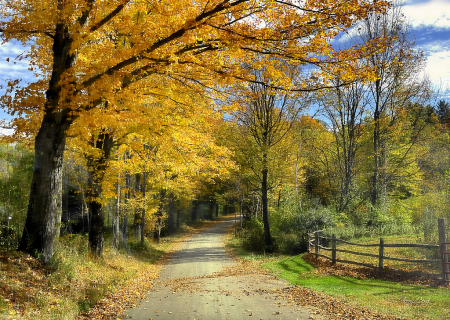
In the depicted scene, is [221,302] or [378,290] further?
[378,290]

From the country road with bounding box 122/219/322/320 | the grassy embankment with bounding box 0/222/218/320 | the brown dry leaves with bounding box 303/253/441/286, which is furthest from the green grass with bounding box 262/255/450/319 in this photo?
the grassy embankment with bounding box 0/222/218/320

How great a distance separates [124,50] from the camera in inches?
289

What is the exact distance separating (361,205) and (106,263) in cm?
1766

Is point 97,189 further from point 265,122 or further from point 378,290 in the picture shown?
point 265,122

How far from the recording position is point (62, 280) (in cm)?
752

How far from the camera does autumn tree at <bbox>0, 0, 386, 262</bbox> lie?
6641mm

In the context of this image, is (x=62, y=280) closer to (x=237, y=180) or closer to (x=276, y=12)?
(x=276, y=12)

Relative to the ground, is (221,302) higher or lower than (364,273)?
higher

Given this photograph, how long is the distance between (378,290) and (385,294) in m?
0.51

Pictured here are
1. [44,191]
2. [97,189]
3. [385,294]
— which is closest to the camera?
[44,191]

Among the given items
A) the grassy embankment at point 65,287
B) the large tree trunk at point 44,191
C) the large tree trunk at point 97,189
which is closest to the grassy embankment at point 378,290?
the grassy embankment at point 65,287

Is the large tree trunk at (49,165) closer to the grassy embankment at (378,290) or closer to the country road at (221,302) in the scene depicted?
the country road at (221,302)

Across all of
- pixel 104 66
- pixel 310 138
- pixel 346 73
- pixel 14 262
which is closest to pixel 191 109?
pixel 104 66

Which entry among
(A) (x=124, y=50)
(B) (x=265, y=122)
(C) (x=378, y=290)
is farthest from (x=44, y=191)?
(B) (x=265, y=122)
